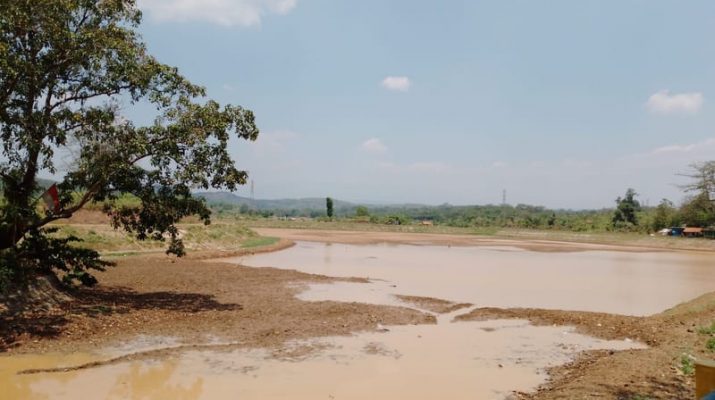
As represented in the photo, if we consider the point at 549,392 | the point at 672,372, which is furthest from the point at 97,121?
the point at 672,372

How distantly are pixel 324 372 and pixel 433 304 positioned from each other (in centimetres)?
765

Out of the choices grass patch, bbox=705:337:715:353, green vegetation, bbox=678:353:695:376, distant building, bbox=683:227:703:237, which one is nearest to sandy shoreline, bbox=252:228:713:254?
distant building, bbox=683:227:703:237

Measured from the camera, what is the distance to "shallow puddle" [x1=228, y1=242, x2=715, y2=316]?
17609mm

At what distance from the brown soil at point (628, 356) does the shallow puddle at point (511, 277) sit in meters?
2.45

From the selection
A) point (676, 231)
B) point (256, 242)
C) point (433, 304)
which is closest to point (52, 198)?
point (433, 304)

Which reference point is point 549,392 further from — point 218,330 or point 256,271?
point 256,271

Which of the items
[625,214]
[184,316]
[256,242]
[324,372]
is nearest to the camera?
[324,372]

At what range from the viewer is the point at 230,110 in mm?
13023

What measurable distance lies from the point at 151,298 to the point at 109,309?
6.62 feet

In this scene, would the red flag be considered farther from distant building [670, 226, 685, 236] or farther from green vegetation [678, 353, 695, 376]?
distant building [670, 226, 685, 236]

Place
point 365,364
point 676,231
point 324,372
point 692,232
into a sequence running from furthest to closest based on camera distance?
point 676,231, point 692,232, point 365,364, point 324,372

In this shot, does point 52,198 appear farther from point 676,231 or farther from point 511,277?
point 676,231

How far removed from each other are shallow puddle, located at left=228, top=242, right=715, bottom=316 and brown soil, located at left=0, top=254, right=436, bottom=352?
2.25 metres

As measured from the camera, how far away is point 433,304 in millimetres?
15648
